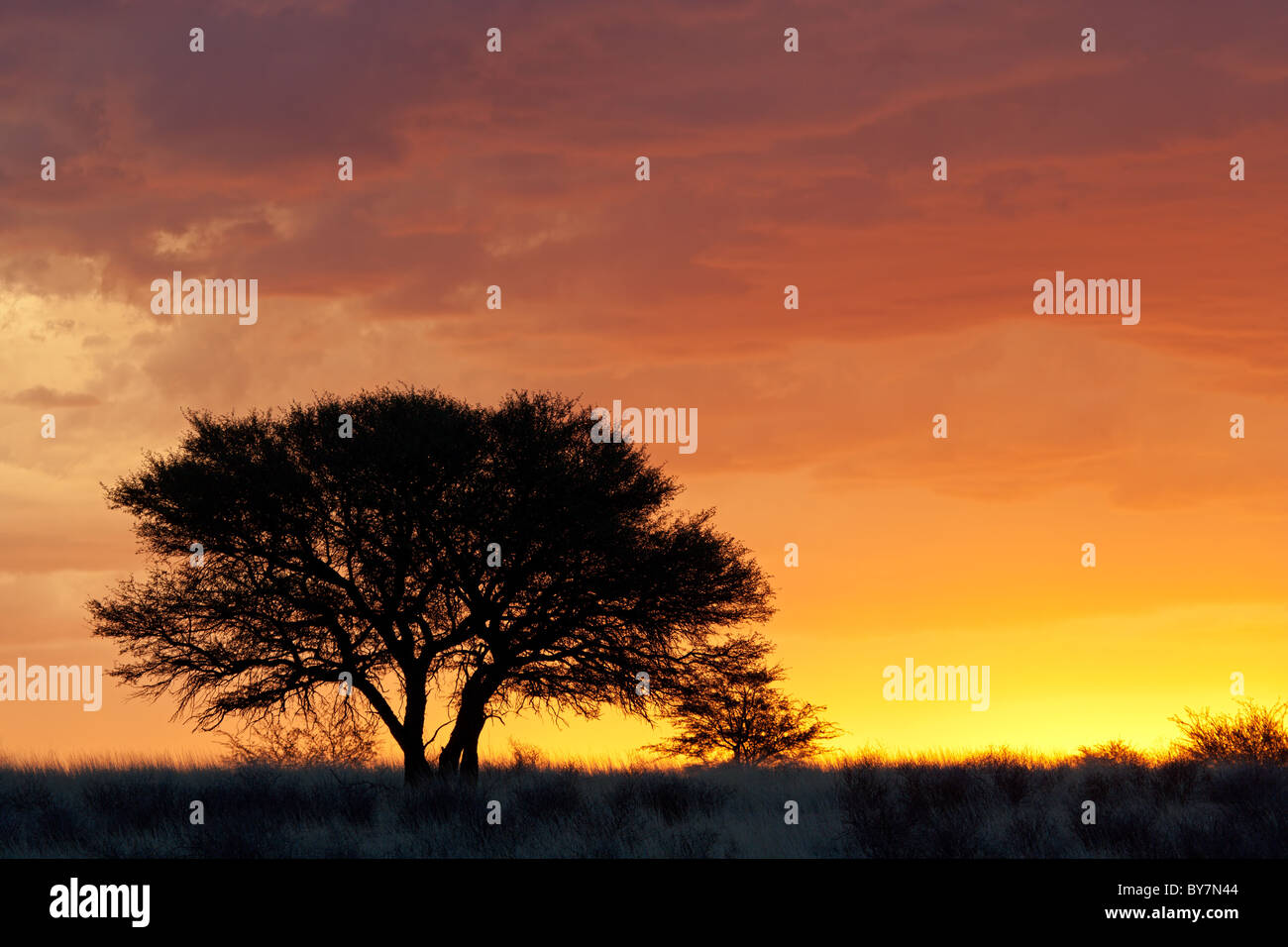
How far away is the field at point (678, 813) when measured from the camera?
18.8 m

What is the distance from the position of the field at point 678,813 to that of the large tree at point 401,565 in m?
2.80

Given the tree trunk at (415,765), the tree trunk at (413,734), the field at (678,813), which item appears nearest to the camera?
the field at (678,813)

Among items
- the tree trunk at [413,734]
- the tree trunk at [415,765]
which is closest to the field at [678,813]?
the tree trunk at [415,765]

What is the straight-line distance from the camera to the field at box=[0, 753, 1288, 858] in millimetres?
18766

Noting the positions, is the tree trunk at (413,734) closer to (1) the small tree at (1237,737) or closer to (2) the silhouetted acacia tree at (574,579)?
(2) the silhouetted acacia tree at (574,579)

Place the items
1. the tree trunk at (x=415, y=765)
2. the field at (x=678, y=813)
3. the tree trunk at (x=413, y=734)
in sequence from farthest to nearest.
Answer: the tree trunk at (x=413, y=734), the tree trunk at (x=415, y=765), the field at (x=678, y=813)

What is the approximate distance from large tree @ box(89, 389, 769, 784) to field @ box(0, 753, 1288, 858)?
9.20 ft

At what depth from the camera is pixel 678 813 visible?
22750 mm

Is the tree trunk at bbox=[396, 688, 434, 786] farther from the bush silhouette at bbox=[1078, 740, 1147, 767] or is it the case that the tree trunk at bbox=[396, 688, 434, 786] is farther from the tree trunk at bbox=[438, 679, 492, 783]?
the bush silhouette at bbox=[1078, 740, 1147, 767]

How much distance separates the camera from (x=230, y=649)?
102 feet

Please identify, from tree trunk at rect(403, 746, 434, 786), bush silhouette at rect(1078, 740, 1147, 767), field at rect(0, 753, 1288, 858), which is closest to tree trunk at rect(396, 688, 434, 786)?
tree trunk at rect(403, 746, 434, 786)

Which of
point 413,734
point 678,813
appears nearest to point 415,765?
point 413,734
